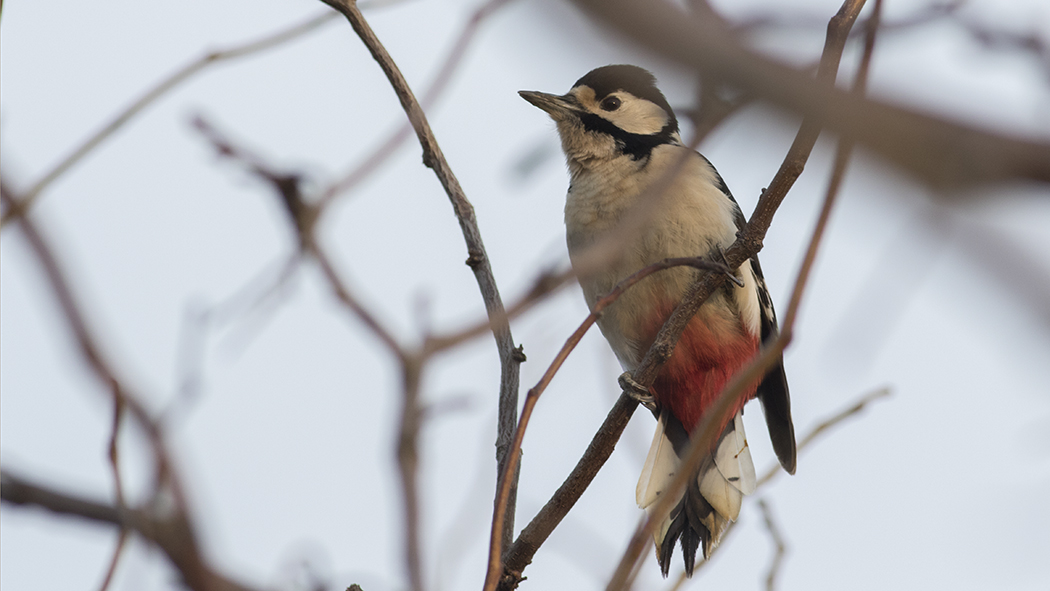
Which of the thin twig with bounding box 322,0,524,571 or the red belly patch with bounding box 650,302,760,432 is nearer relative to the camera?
the thin twig with bounding box 322,0,524,571

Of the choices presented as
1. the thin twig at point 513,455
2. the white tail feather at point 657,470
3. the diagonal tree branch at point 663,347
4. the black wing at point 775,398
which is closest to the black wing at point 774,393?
the black wing at point 775,398

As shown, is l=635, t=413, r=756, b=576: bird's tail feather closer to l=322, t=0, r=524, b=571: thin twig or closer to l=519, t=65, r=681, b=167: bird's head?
l=519, t=65, r=681, b=167: bird's head

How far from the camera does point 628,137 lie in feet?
16.4

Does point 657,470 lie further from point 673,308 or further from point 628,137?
point 628,137

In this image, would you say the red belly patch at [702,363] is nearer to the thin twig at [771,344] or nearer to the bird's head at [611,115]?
the bird's head at [611,115]

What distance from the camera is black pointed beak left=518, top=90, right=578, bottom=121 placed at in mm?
5160

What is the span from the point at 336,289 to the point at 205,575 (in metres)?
1.00

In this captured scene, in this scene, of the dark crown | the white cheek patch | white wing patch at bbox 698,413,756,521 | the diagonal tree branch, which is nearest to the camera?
the diagonal tree branch

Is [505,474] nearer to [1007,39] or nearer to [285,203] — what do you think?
[285,203]

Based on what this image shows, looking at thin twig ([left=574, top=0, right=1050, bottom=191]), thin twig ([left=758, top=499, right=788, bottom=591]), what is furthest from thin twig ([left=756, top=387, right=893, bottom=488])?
thin twig ([left=574, top=0, right=1050, bottom=191])

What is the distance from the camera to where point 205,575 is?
1.00 metres

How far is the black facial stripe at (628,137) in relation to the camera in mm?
4887

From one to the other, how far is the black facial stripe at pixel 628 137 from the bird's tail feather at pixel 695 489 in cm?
133

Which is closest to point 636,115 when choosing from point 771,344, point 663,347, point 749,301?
point 749,301
